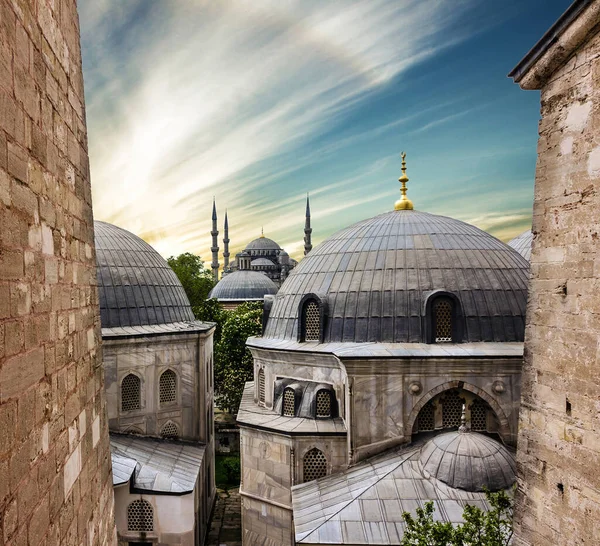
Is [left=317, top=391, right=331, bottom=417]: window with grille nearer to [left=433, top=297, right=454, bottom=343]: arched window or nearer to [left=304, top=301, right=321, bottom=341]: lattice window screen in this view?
[left=304, top=301, right=321, bottom=341]: lattice window screen

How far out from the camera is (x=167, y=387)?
17.3 m

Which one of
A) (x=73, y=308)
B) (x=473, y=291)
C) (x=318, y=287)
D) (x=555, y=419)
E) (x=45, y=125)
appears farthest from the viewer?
(x=318, y=287)

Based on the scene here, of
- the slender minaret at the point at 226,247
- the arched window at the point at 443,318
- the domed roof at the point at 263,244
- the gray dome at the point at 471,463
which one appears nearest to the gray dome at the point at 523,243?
the arched window at the point at 443,318

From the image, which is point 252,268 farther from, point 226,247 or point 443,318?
point 443,318

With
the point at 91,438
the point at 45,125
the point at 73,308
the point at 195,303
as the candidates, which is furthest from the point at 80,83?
the point at 195,303

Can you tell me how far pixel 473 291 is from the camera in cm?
1482

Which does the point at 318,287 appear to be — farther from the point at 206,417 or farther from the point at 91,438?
the point at 91,438

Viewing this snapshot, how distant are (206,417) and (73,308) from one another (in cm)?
1538

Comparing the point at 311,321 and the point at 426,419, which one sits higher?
the point at 311,321

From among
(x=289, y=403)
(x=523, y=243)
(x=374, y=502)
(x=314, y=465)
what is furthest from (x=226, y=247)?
(x=374, y=502)

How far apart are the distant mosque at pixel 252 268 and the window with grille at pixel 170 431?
31.6m

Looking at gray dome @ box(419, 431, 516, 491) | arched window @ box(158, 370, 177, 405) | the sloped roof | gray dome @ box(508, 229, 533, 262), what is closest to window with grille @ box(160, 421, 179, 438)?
arched window @ box(158, 370, 177, 405)

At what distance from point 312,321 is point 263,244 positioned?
5517 centimetres

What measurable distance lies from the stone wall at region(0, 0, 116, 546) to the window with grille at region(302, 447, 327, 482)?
9.25 metres
